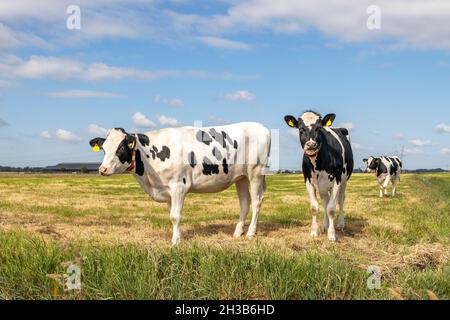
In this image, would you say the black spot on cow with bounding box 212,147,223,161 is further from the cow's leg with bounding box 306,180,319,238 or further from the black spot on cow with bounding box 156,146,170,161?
the cow's leg with bounding box 306,180,319,238

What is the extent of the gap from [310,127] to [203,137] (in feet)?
7.32

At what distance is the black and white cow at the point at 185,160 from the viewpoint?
31.7 feet

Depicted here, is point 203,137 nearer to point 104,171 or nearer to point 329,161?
point 104,171

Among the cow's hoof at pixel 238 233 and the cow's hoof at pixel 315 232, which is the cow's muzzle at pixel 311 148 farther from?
the cow's hoof at pixel 238 233

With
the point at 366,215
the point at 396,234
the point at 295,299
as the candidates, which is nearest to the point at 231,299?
the point at 295,299

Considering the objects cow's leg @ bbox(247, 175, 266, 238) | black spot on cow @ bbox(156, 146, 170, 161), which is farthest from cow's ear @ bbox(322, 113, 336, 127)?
black spot on cow @ bbox(156, 146, 170, 161)

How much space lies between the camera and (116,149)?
952 cm

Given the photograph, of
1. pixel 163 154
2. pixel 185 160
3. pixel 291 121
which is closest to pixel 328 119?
pixel 291 121

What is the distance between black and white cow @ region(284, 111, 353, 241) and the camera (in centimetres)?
1012

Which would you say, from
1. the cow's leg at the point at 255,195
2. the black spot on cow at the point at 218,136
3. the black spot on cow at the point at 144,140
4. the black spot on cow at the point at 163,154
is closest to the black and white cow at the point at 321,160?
the cow's leg at the point at 255,195

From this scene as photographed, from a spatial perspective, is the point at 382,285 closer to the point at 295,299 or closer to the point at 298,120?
the point at 295,299

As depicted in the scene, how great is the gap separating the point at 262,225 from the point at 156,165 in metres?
3.72

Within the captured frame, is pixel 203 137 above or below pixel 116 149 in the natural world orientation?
above

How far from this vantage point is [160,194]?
10.2 metres
